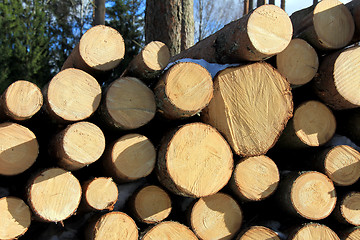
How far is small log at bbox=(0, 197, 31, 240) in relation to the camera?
1564 mm

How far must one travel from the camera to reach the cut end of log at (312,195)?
200 centimetres

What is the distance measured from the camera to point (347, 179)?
82.3 inches

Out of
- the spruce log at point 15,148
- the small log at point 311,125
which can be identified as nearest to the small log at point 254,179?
the small log at point 311,125

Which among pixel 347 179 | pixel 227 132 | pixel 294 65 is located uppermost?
pixel 294 65

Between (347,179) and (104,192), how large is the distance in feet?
4.96

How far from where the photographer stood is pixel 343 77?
6.72ft

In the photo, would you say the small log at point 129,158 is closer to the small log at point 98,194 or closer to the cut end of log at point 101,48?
the small log at point 98,194

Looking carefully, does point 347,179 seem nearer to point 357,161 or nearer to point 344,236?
point 357,161

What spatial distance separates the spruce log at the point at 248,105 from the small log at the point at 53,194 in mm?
881

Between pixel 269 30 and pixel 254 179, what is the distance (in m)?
0.90

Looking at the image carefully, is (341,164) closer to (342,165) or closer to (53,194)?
(342,165)

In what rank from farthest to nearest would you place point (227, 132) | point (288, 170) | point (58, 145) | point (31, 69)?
point (31, 69)
point (288, 170)
point (227, 132)
point (58, 145)

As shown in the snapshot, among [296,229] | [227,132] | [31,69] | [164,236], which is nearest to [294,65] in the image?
[227,132]

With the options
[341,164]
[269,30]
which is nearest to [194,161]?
[269,30]
